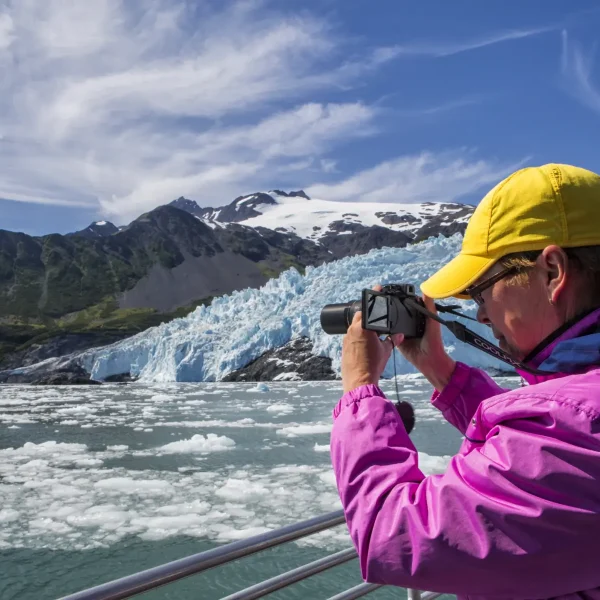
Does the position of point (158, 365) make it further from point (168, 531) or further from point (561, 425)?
point (561, 425)

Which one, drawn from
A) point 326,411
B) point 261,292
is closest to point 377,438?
point 326,411

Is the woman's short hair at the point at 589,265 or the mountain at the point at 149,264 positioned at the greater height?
the mountain at the point at 149,264

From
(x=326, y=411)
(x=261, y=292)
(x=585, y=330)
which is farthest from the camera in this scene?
(x=261, y=292)

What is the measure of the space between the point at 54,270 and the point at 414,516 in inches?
4459

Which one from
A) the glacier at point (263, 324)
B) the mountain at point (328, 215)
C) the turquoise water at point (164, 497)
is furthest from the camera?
the mountain at point (328, 215)

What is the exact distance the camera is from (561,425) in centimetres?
68

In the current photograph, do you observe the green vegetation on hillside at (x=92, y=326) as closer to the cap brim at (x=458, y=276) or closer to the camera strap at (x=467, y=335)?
the camera strap at (x=467, y=335)

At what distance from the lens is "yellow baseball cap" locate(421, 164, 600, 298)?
83cm

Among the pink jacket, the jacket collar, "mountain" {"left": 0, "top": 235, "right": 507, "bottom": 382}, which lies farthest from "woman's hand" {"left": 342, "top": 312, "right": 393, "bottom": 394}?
"mountain" {"left": 0, "top": 235, "right": 507, "bottom": 382}

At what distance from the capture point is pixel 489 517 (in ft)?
2.27

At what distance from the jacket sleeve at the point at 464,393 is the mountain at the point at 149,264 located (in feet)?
204

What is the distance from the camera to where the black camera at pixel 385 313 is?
1009 millimetres

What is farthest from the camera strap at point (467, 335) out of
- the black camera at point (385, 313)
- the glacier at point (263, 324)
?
the glacier at point (263, 324)

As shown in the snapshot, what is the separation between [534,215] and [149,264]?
118m
